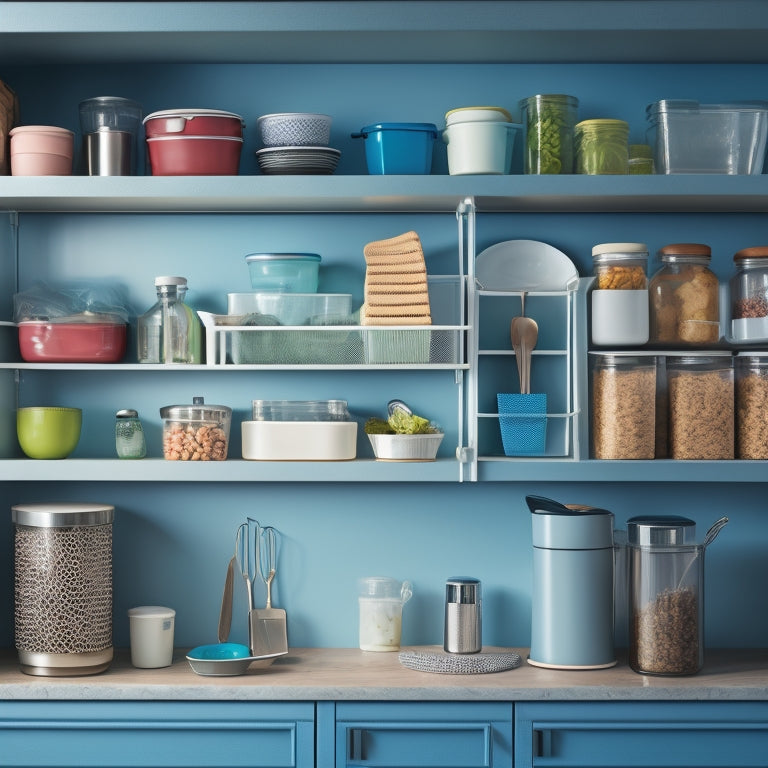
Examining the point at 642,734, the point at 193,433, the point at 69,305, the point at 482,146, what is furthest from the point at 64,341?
the point at 642,734

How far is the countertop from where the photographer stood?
2172 millimetres

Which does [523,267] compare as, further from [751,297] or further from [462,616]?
[462,616]

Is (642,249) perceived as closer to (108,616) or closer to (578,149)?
(578,149)

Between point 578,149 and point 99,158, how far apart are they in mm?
1199

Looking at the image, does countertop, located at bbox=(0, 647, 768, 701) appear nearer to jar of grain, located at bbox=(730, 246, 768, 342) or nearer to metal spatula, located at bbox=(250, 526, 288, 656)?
metal spatula, located at bbox=(250, 526, 288, 656)

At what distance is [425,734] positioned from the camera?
86.7 inches

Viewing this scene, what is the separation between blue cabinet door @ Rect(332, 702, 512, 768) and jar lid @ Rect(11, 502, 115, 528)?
730mm

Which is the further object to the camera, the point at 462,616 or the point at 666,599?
the point at 462,616

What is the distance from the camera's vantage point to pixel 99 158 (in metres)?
2.42

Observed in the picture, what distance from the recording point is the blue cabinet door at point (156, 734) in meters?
2.20

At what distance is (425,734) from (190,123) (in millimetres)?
1555

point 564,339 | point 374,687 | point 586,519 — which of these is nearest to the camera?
point 374,687

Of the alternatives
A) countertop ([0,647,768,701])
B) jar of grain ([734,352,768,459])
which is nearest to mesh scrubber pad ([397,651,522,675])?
countertop ([0,647,768,701])

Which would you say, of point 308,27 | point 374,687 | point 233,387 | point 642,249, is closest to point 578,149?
point 642,249
